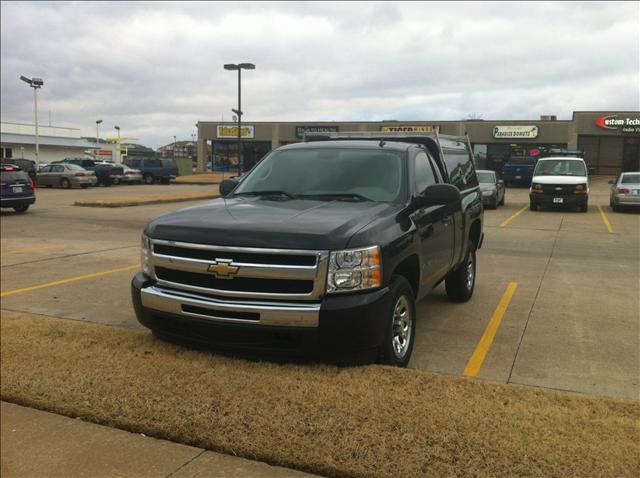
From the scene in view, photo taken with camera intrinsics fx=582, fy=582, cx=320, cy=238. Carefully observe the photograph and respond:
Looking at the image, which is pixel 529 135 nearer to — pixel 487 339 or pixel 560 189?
pixel 560 189

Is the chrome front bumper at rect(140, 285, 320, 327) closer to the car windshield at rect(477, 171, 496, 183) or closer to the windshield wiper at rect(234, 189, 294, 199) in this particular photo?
the windshield wiper at rect(234, 189, 294, 199)

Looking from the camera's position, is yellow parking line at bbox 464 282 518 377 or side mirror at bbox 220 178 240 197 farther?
side mirror at bbox 220 178 240 197

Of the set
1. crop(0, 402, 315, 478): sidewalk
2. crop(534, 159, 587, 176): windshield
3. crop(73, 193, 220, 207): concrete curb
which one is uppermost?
crop(534, 159, 587, 176): windshield

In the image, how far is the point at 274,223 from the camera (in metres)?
4.14

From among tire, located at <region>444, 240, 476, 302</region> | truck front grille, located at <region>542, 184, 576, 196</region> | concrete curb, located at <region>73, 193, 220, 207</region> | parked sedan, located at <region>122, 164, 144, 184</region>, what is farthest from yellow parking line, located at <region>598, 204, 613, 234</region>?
parked sedan, located at <region>122, 164, 144, 184</region>

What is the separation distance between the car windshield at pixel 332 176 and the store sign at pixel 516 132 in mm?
45569

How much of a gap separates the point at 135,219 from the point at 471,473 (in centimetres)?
1605

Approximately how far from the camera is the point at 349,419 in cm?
356

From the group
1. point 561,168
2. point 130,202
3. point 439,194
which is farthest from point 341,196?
point 561,168

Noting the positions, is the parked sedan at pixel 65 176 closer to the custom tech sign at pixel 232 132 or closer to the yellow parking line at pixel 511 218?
the custom tech sign at pixel 232 132

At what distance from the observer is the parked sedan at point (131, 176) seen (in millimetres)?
37625

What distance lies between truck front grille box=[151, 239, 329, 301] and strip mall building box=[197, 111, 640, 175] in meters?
37.4

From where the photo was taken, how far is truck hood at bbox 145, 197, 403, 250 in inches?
155

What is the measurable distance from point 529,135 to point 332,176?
46.0 m
